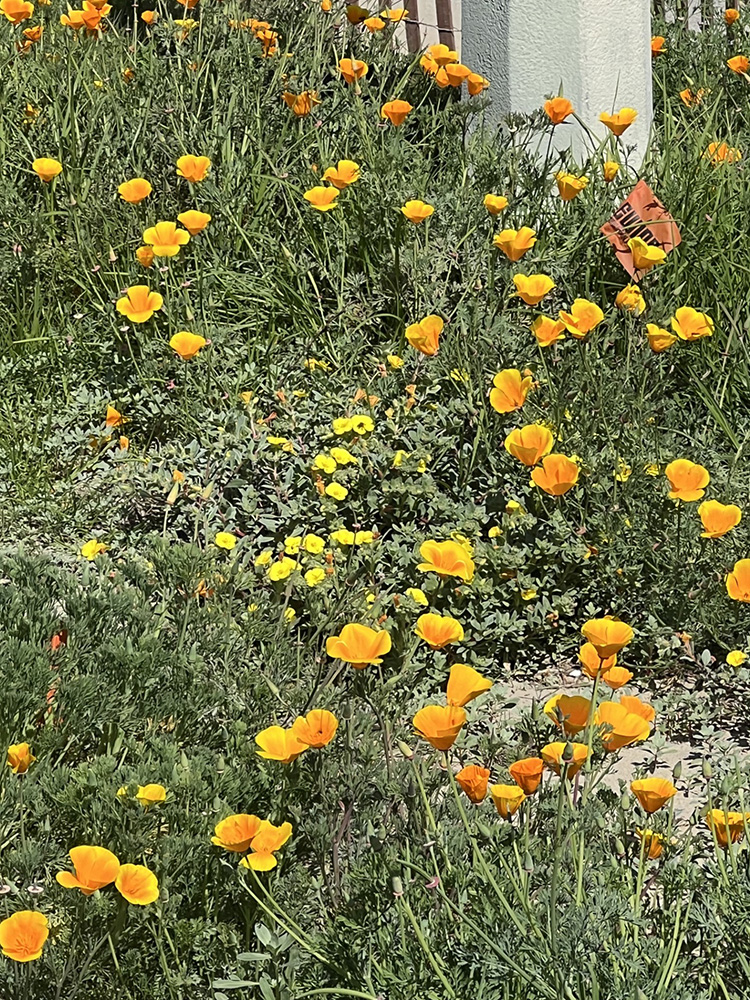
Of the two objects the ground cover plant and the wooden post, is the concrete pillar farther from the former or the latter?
the wooden post

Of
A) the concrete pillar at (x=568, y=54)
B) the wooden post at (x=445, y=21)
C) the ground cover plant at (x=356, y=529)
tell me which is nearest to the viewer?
the ground cover plant at (x=356, y=529)

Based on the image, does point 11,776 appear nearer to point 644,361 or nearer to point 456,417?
point 456,417

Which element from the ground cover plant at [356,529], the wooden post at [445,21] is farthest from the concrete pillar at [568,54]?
the wooden post at [445,21]

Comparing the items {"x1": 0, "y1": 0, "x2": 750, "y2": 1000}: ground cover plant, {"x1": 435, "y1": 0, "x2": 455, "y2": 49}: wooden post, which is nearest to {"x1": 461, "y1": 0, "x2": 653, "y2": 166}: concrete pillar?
{"x1": 0, "y1": 0, "x2": 750, "y2": 1000}: ground cover plant

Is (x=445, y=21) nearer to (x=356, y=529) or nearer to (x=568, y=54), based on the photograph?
(x=568, y=54)

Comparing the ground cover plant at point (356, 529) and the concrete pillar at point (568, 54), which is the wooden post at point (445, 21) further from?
the concrete pillar at point (568, 54)

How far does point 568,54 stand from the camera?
163 inches

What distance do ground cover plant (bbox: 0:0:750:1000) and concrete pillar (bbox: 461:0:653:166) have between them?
5.3 inches

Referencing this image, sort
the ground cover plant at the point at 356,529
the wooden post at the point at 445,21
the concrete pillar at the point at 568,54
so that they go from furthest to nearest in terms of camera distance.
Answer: the wooden post at the point at 445,21 < the concrete pillar at the point at 568,54 < the ground cover plant at the point at 356,529

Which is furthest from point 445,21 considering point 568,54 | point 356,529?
point 356,529

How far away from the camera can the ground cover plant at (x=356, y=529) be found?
179cm

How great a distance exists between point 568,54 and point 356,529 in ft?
6.56

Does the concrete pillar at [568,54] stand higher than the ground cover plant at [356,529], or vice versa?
the concrete pillar at [568,54]

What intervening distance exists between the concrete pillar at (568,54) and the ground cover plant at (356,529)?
0.13 meters
